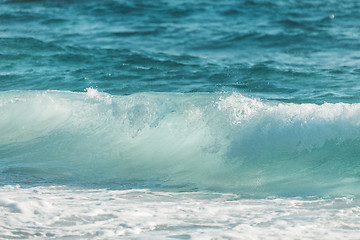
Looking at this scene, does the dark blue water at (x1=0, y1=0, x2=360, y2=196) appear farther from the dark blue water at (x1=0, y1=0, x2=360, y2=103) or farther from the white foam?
the white foam

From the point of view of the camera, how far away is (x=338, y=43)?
1119cm

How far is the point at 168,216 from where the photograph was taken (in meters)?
3.91

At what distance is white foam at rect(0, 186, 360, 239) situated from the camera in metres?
3.56

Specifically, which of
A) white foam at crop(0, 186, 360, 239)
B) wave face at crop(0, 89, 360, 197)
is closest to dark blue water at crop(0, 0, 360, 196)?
wave face at crop(0, 89, 360, 197)

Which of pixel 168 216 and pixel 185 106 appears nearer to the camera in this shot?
pixel 168 216

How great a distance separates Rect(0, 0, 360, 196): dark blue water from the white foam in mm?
373

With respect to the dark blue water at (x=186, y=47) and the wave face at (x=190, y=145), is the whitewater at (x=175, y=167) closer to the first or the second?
the wave face at (x=190, y=145)

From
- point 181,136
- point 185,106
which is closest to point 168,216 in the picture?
point 181,136

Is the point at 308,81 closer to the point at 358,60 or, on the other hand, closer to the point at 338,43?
the point at 358,60

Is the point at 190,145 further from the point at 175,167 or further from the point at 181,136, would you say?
the point at 175,167

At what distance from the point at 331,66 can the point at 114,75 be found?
392 cm

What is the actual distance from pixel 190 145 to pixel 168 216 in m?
2.03

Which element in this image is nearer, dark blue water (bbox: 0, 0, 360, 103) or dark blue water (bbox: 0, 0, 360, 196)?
dark blue water (bbox: 0, 0, 360, 196)

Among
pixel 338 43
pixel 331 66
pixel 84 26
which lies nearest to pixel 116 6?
pixel 84 26
